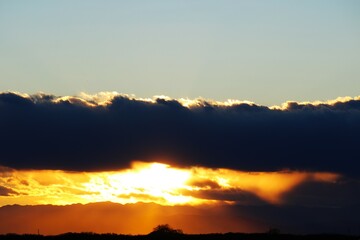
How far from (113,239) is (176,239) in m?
9.70

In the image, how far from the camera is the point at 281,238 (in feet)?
446

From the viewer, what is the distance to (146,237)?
138750 millimetres

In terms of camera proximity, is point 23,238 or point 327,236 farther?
point 327,236

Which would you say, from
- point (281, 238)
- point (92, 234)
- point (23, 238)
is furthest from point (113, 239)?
point (281, 238)

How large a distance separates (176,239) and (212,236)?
7.40 m

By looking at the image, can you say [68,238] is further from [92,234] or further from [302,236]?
[302,236]

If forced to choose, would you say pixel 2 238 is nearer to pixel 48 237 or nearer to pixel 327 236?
pixel 48 237

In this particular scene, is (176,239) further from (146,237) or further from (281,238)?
(281,238)

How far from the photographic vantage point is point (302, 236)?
140m

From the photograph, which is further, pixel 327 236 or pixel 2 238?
pixel 327 236

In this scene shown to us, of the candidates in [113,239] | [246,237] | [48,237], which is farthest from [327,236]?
[48,237]

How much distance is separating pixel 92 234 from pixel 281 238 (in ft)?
95.5

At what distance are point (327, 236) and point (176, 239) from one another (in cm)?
2549

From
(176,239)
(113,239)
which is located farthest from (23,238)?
(176,239)
